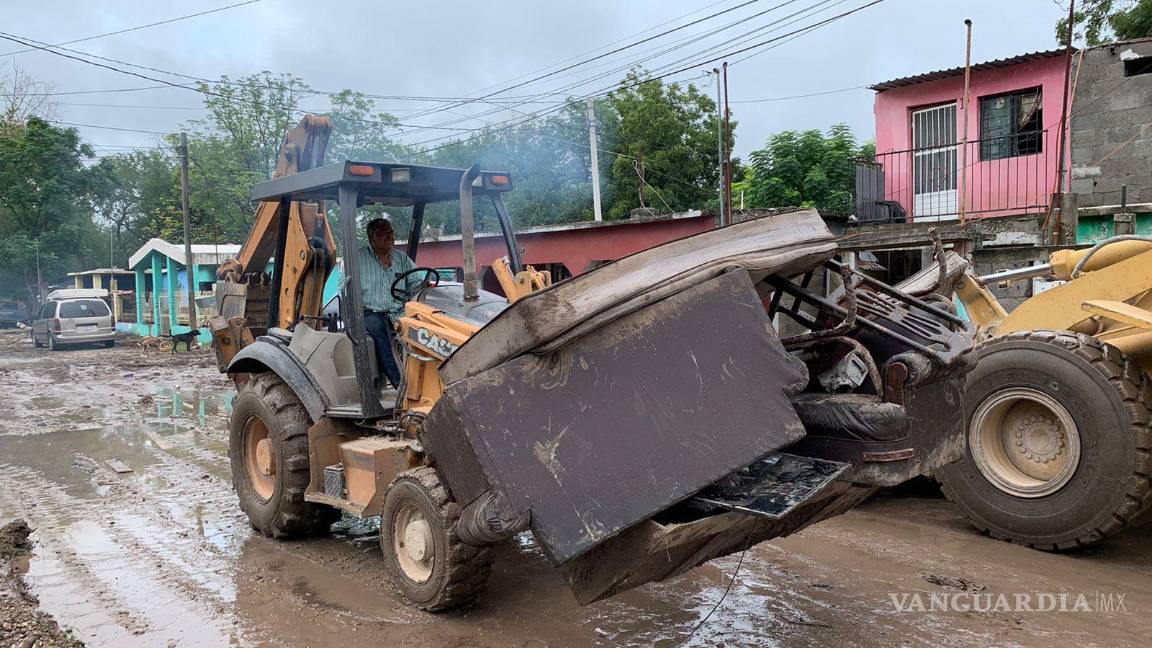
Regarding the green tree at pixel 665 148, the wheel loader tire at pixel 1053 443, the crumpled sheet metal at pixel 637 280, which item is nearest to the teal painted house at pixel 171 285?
the green tree at pixel 665 148

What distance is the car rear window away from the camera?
2552cm

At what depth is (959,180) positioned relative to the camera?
15664 millimetres

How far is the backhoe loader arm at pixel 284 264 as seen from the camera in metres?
6.59

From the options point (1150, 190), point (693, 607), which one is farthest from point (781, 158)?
point (693, 607)

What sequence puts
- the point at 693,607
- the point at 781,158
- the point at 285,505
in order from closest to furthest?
the point at 693,607 < the point at 285,505 < the point at 781,158

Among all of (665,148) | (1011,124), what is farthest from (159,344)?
(1011,124)

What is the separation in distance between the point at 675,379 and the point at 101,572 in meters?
4.18

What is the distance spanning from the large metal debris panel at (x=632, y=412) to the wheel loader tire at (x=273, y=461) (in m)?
2.87

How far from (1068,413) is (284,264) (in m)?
5.71

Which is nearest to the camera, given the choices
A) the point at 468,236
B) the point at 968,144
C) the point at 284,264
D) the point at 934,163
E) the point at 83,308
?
the point at 468,236

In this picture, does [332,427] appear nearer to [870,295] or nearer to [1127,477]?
[870,295]

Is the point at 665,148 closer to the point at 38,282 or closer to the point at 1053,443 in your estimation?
the point at 1053,443

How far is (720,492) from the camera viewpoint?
10.8 ft

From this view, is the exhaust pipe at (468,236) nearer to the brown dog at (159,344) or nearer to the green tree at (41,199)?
the brown dog at (159,344)
